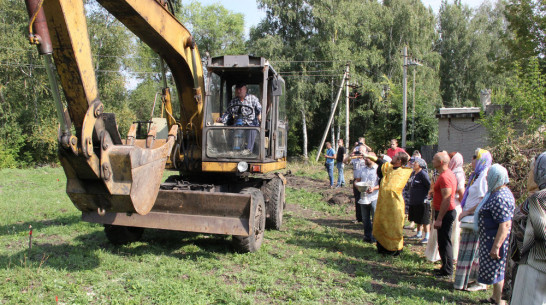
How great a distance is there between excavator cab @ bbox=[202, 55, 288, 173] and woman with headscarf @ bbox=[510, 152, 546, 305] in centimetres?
374

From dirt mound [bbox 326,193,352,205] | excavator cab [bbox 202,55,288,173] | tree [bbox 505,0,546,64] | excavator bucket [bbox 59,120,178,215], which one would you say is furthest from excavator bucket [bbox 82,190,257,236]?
tree [bbox 505,0,546,64]

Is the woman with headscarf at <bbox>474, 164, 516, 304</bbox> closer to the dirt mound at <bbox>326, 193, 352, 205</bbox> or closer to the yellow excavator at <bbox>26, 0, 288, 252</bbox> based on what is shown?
the yellow excavator at <bbox>26, 0, 288, 252</bbox>

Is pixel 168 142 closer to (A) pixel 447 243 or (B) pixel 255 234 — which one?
(B) pixel 255 234

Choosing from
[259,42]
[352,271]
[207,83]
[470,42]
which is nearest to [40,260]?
[207,83]

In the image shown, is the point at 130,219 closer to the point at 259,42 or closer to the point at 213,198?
the point at 213,198

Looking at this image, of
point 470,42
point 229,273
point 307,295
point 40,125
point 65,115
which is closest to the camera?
point 65,115

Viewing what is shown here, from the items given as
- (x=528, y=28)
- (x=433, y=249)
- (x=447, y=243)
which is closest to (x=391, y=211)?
(x=433, y=249)

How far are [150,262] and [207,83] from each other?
2.97 metres

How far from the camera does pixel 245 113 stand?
6.40 meters

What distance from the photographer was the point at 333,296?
14.8ft

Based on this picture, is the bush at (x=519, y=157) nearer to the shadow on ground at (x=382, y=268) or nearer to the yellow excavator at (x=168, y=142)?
the shadow on ground at (x=382, y=268)

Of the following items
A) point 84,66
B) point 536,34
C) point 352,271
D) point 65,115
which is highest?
point 536,34

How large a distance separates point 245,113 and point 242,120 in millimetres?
127

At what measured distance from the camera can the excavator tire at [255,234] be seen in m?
5.59
